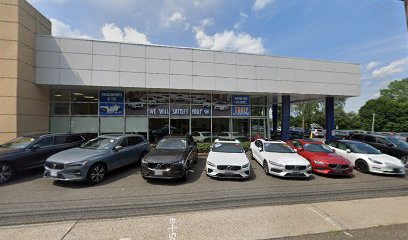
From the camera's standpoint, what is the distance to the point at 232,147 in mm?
9320

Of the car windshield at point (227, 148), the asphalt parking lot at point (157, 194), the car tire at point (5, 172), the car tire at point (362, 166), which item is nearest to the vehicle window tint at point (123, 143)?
the asphalt parking lot at point (157, 194)

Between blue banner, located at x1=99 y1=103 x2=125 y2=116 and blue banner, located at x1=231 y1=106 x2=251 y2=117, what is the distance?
8.41 meters

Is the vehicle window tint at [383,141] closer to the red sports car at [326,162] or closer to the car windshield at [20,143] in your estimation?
the red sports car at [326,162]

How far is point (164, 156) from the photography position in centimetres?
743

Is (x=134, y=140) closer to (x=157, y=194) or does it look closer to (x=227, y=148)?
(x=157, y=194)

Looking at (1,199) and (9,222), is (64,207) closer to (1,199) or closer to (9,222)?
(9,222)

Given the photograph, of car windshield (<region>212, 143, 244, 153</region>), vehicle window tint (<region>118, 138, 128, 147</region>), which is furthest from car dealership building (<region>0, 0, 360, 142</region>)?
car windshield (<region>212, 143, 244, 153</region>)

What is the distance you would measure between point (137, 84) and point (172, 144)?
20.1ft

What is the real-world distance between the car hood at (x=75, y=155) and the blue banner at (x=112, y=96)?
7.52 meters

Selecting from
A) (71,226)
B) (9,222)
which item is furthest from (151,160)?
(9,222)

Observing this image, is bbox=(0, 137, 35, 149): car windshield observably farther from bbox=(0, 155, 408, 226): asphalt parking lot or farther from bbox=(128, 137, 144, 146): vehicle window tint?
bbox=(128, 137, 144, 146): vehicle window tint

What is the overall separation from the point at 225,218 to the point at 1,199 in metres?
6.01

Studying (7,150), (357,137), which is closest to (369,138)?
(357,137)

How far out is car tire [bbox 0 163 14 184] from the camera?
6898 millimetres
